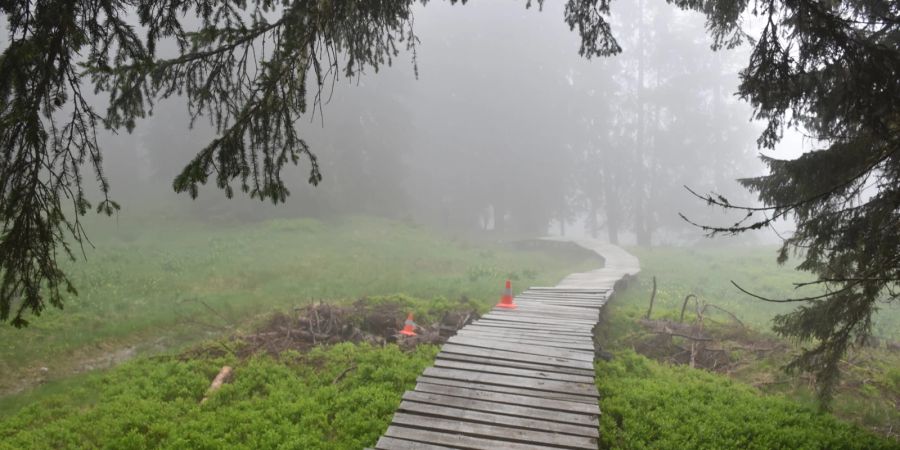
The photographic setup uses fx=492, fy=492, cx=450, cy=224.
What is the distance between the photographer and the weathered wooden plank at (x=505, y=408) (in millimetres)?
5082

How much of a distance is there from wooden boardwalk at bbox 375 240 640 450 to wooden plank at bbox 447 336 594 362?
0.04 feet

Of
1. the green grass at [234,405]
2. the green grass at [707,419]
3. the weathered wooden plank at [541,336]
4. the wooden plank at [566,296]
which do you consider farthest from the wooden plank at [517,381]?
the wooden plank at [566,296]

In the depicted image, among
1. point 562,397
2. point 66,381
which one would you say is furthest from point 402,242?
point 562,397

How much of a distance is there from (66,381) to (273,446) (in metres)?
4.86

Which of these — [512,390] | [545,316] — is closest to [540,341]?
[545,316]

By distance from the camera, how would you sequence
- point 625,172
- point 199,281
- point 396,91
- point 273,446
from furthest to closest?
point 625,172 → point 396,91 → point 199,281 → point 273,446

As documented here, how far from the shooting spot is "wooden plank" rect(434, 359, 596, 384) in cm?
609

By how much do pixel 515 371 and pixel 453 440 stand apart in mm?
1839

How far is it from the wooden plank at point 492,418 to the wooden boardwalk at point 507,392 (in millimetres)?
10

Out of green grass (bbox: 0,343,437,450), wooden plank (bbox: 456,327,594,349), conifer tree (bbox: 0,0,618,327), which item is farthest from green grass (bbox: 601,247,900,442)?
conifer tree (bbox: 0,0,618,327)

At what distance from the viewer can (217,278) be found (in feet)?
48.5

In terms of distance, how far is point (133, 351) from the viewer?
9461 millimetres

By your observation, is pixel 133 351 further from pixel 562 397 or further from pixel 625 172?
pixel 625 172

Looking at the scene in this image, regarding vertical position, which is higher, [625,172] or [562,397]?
[625,172]
